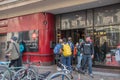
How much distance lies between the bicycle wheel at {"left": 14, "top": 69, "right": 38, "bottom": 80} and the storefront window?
22.4 ft

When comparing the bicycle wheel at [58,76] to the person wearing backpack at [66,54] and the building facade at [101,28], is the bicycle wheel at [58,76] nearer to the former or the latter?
the person wearing backpack at [66,54]

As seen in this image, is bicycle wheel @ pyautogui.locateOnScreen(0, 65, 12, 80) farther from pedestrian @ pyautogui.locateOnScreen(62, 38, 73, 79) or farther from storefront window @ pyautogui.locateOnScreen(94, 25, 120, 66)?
storefront window @ pyautogui.locateOnScreen(94, 25, 120, 66)

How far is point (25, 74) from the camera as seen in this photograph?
791cm

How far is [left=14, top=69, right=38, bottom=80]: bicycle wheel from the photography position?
780 centimetres

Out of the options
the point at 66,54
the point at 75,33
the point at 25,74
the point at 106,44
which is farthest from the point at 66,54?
the point at 75,33

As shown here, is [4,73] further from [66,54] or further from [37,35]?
[37,35]

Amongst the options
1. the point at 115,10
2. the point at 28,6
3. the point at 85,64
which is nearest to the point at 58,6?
the point at 28,6

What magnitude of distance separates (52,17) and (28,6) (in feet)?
6.52

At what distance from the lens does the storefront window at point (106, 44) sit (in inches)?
523

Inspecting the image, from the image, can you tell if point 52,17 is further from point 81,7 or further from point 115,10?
point 115,10

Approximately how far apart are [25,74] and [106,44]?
720 centimetres

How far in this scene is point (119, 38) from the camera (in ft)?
42.9

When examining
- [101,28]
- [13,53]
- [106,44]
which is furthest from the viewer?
[101,28]

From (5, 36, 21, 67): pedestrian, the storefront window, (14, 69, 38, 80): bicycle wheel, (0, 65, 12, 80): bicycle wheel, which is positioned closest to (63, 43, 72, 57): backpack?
(5, 36, 21, 67): pedestrian
